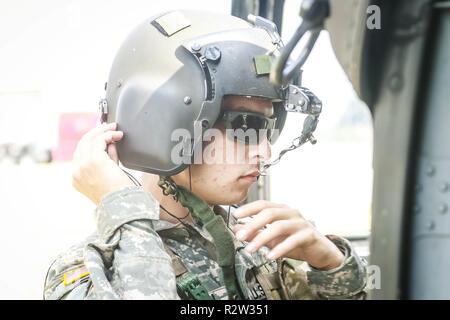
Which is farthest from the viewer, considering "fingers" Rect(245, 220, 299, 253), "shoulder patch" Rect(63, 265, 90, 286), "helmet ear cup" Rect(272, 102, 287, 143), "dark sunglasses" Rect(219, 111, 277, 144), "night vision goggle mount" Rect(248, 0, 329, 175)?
"helmet ear cup" Rect(272, 102, 287, 143)

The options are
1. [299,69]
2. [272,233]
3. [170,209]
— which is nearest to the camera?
[299,69]

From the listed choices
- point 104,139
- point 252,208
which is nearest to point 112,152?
point 104,139

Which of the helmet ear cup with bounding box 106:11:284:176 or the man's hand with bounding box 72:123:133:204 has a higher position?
the helmet ear cup with bounding box 106:11:284:176

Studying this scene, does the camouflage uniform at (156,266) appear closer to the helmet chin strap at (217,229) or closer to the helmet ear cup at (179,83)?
the helmet chin strap at (217,229)

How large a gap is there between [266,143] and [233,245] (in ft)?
1.04

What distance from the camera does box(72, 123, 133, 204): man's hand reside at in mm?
1573

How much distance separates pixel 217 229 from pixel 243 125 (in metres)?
0.31

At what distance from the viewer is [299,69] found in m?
1.20

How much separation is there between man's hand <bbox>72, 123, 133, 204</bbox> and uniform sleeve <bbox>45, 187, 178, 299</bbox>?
4 cm

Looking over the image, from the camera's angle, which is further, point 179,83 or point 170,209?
point 170,209

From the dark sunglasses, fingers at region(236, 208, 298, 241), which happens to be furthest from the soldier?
fingers at region(236, 208, 298, 241)

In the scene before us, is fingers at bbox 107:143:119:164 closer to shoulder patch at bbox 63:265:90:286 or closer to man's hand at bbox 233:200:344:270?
shoulder patch at bbox 63:265:90:286

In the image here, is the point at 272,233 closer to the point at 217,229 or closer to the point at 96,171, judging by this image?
the point at 217,229

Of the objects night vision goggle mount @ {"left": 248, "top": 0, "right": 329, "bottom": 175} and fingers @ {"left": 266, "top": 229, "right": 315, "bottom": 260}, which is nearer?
night vision goggle mount @ {"left": 248, "top": 0, "right": 329, "bottom": 175}
